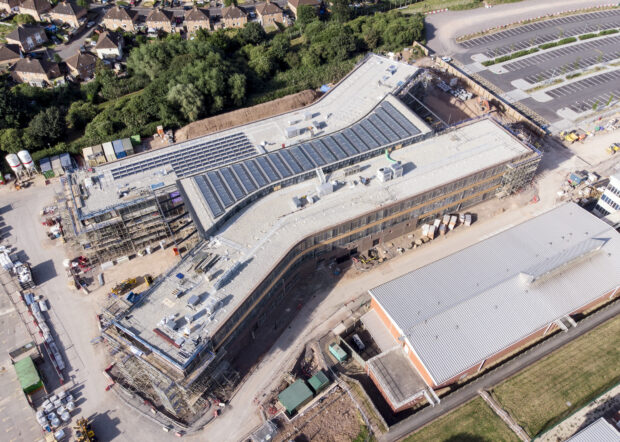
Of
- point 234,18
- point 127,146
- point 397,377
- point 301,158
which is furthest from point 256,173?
point 234,18

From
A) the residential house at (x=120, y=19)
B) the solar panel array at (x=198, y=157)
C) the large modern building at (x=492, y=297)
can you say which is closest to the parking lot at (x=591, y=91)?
the large modern building at (x=492, y=297)

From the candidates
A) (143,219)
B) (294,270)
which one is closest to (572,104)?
(294,270)

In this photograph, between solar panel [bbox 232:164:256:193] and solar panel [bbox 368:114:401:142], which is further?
solar panel [bbox 368:114:401:142]

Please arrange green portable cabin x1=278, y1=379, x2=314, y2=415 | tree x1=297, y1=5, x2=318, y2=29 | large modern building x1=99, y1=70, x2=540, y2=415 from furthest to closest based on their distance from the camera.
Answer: tree x1=297, y1=5, x2=318, y2=29 → green portable cabin x1=278, y1=379, x2=314, y2=415 → large modern building x1=99, y1=70, x2=540, y2=415

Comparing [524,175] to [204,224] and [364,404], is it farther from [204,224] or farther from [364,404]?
[204,224]

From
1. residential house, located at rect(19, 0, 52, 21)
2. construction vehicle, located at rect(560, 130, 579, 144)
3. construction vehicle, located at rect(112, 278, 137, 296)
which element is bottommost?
construction vehicle, located at rect(112, 278, 137, 296)

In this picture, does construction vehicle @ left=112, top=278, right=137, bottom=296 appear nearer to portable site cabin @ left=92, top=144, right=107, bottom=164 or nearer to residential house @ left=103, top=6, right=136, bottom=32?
portable site cabin @ left=92, top=144, right=107, bottom=164

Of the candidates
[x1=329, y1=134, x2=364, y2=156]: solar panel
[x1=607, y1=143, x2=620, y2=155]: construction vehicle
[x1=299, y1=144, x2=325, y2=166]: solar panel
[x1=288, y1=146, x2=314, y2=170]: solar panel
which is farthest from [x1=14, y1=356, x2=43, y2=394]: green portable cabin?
[x1=607, y1=143, x2=620, y2=155]: construction vehicle
